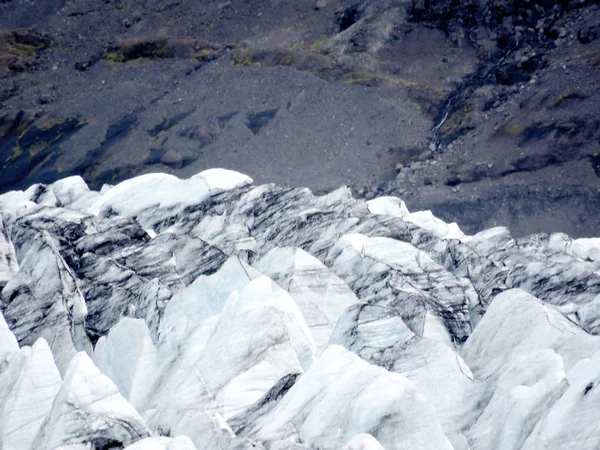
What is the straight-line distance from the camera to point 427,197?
176ft

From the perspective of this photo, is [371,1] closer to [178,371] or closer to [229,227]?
[229,227]

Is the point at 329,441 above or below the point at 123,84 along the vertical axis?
above

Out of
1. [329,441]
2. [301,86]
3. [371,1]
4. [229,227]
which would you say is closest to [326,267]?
[229,227]

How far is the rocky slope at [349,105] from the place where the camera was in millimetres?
54219

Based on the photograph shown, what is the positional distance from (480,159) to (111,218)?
32419 mm

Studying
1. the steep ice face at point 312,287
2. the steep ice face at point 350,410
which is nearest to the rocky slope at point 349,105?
the steep ice face at point 312,287

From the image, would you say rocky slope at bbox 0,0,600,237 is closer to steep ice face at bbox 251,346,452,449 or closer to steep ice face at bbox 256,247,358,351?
steep ice face at bbox 256,247,358,351

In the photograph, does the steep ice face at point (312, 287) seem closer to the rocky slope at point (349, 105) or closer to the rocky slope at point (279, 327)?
the rocky slope at point (279, 327)

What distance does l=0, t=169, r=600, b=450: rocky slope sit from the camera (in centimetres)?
1642

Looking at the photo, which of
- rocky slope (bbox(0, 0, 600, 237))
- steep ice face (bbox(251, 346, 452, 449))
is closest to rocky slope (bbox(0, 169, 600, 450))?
steep ice face (bbox(251, 346, 452, 449))

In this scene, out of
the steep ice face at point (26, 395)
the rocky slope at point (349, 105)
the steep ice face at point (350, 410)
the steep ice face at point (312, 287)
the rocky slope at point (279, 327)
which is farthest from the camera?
the rocky slope at point (349, 105)

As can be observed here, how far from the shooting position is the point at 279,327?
20703 millimetres

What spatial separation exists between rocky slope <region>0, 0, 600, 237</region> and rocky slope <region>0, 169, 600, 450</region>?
20.0 meters

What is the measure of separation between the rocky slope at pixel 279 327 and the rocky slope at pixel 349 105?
20045 millimetres
